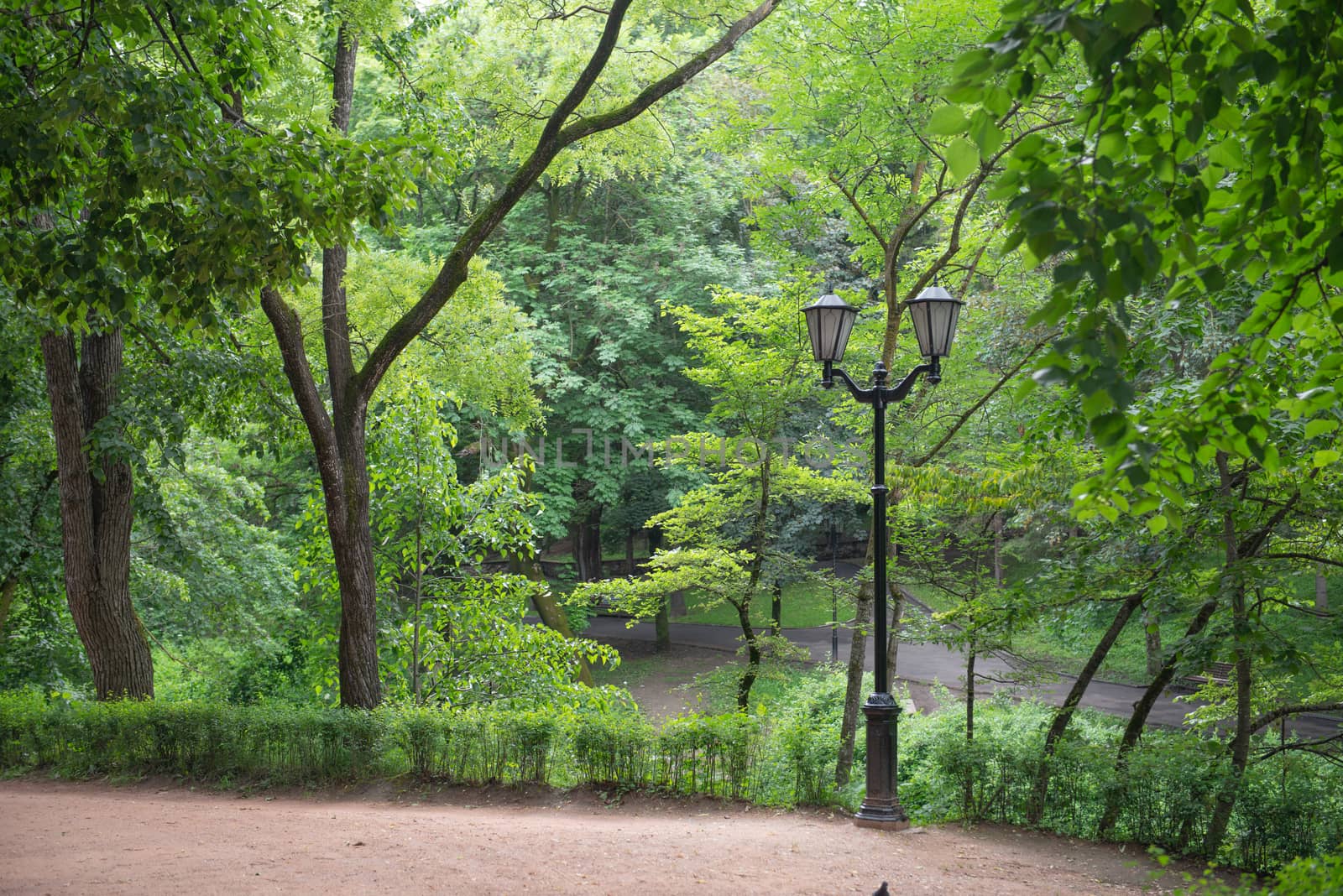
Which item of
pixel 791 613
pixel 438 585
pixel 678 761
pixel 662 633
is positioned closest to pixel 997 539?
pixel 438 585

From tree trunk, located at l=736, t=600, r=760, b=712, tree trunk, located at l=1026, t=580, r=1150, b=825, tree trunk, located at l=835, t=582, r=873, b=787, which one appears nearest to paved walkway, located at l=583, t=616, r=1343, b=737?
tree trunk, located at l=1026, t=580, r=1150, b=825

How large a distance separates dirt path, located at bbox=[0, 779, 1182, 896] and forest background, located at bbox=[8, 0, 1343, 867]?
1.05 meters

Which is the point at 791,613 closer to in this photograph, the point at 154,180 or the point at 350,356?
the point at 350,356

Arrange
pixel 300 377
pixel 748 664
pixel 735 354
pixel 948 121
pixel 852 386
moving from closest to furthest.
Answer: pixel 948 121 → pixel 852 386 → pixel 300 377 → pixel 735 354 → pixel 748 664

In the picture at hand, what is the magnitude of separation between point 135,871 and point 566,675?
6592 mm

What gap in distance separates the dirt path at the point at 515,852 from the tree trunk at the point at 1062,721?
0.32 meters

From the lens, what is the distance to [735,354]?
524 inches

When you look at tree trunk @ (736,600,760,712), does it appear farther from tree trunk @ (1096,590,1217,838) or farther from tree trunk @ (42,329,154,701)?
tree trunk @ (42,329,154,701)

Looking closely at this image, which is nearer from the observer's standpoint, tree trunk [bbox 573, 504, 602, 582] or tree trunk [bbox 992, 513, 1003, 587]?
Answer: tree trunk [bbox 992, 513, 1003, 587]

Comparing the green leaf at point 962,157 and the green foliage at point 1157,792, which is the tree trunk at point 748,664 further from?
the green leaf at point 962,157

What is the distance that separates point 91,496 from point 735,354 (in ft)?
25.2

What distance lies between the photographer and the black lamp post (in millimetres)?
7711

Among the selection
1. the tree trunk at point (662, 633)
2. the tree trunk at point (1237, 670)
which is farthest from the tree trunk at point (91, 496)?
the tree trunk at point (662, 633)

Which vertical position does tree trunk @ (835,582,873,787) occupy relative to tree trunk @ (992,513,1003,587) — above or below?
below
